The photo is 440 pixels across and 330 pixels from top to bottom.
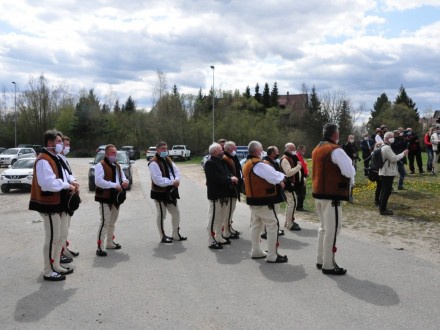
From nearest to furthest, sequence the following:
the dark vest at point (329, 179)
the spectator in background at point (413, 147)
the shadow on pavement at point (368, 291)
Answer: the shadow on pavement at point (368, 291), the dark vest at point (329, 179), the spectator in background at point (413, 147)

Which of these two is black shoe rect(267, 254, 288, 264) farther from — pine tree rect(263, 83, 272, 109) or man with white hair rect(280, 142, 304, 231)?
pine tree rect(263, 83, 272, 109)

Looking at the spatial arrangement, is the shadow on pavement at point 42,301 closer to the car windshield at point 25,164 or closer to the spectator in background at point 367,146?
the spectator in background at point 367,146

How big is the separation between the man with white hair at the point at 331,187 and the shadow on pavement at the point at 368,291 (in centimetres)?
35

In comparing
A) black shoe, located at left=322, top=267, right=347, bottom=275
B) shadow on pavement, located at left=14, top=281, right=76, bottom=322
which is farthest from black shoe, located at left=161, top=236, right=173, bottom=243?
black shoe, located at left=322, top=267, right=347, bottom=275

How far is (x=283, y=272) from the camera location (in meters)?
6.58

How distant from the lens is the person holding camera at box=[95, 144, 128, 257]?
7.95 metres

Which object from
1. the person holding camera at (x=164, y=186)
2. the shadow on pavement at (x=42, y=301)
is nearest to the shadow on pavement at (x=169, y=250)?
the person holding camera at (x=164, y=186)

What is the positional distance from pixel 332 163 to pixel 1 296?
486 cm

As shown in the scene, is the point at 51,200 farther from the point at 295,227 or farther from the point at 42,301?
the point at 295,227

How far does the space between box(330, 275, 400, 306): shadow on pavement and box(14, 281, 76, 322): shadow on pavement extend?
3618 millimetres

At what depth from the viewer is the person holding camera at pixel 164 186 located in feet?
28.3

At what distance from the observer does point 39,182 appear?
6.29 meters

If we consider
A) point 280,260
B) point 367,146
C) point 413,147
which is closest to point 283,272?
point 280,260

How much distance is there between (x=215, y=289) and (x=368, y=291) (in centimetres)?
198
